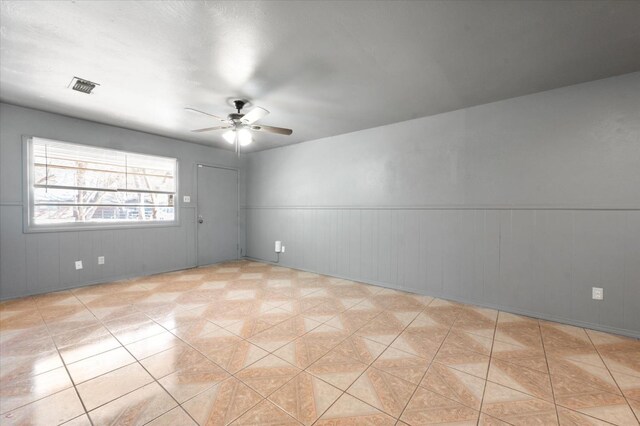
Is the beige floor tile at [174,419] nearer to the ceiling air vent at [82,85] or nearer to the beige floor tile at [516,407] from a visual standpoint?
the beige floor tile at [516,407]

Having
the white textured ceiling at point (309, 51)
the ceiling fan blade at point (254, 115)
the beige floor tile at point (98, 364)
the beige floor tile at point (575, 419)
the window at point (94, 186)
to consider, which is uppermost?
the white textured ceiling at point (309, 51)

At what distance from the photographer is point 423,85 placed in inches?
112

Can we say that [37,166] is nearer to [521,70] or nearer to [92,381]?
[92,381]

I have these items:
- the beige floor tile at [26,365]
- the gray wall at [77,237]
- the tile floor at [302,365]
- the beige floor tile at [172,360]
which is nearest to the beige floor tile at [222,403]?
the tile floor at [302,365]

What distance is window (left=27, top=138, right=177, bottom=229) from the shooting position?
3746mm

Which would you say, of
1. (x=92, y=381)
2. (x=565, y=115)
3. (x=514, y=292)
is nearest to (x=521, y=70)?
(x=565, y=115)

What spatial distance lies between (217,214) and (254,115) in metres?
3.46

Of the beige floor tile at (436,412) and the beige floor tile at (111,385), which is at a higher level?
the beige floor tile at (111,385)

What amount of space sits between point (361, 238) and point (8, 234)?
4.90 m

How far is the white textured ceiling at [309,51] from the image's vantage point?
179 cm

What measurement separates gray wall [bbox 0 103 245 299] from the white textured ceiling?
47 cm

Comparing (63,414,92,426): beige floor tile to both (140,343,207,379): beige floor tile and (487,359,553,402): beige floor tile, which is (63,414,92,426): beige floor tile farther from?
(487,359,553,402): beige floor tile

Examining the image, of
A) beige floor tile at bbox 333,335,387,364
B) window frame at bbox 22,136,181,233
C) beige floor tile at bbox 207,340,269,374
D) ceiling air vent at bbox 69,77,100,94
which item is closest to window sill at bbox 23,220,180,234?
window frame at bbox 22,136,181,233

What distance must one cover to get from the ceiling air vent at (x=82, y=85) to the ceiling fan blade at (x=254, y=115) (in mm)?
1591
